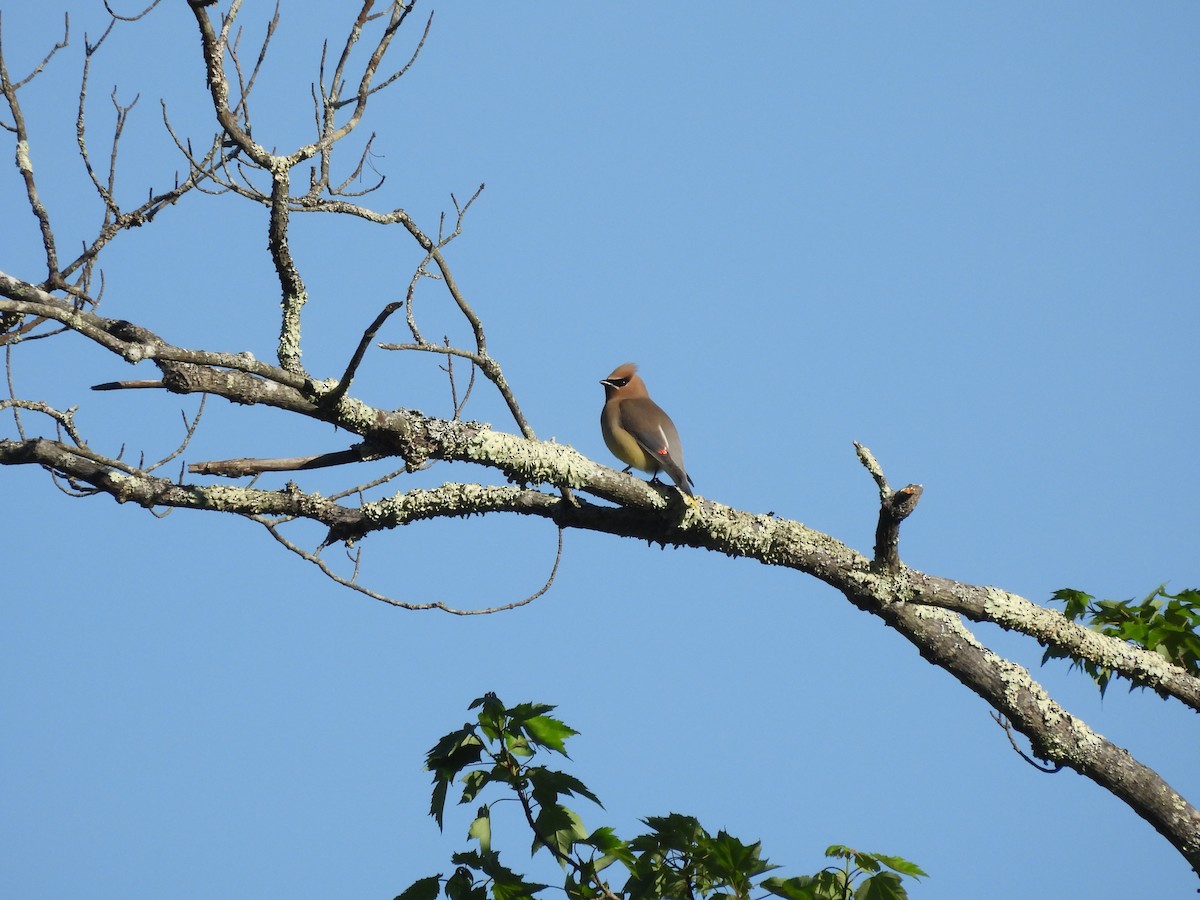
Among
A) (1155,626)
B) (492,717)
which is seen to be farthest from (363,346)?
(1155,626)

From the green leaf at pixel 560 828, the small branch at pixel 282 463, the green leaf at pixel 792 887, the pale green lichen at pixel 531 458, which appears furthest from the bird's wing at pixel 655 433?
the green leaf at pixel 792 887

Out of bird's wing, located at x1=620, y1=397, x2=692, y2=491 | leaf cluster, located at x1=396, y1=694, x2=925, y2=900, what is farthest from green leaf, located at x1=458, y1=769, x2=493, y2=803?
bird's wing, located at x1=620, y1=397, x2=692, y2=491

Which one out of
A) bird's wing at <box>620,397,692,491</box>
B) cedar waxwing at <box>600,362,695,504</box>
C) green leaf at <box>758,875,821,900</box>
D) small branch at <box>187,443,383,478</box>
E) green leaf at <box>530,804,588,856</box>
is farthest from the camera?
cedar waxwing at <box>600,362,695,504</box>

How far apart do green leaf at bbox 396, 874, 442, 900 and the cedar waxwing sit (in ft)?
7.79

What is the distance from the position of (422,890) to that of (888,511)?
254 cm

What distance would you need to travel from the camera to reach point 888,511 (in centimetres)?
524

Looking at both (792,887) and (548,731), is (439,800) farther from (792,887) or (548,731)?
(792,887)

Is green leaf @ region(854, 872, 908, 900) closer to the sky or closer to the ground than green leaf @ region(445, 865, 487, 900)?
closer to the ground

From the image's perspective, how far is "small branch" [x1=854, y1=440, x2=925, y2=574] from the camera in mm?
5145

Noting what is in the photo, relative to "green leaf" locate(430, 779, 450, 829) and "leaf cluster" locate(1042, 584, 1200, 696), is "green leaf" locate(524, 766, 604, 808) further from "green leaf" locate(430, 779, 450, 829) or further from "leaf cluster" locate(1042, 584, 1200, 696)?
"leaf cluster" locate(1042, 584, 1200, 696)

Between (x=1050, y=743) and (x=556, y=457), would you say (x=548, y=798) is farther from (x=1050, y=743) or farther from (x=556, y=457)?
(x=1050, y=743)

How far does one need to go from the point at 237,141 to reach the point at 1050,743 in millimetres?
4211

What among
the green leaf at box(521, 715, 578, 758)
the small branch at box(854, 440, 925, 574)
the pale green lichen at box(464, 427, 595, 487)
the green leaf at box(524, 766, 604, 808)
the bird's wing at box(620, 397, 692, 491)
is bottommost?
the green leaf at box(524, 766, 604, 808)

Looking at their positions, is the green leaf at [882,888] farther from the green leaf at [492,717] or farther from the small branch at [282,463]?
the small branch at [282,463]
